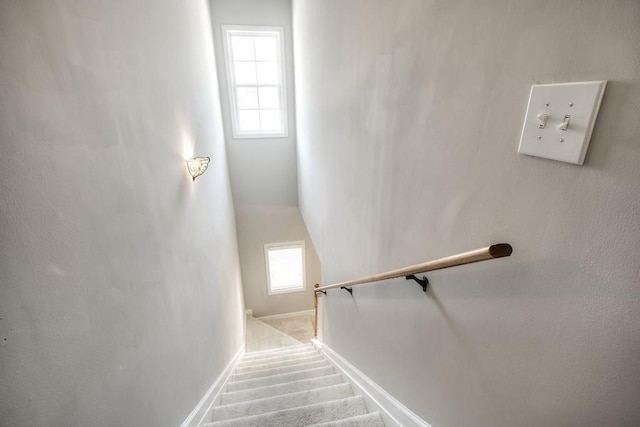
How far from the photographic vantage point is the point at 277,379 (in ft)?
8.20

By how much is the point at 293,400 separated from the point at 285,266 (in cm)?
367

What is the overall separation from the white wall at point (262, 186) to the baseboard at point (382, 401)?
125 inches

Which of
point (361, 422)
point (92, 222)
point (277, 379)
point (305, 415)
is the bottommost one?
point (277, 379)

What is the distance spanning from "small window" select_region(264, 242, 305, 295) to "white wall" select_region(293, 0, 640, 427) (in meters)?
3.97

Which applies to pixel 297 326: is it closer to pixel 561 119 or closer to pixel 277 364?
pixel 277 364

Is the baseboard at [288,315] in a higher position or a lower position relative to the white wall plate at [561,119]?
lower

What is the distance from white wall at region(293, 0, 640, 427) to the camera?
524 millimetres

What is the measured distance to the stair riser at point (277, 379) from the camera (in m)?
2.48

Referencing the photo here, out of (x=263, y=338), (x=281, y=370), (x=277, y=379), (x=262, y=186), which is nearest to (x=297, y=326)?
(x=263, y=338)

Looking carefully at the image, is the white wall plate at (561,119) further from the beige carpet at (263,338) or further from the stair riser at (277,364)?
the beige carpet at (263,338)

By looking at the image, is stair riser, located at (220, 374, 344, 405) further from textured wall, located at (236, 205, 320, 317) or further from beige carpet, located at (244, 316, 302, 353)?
textured wall, located at (236, 205, 320, 317)

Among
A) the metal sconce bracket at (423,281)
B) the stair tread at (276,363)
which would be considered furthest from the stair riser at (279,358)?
the metal sconce bracket at (423,281)

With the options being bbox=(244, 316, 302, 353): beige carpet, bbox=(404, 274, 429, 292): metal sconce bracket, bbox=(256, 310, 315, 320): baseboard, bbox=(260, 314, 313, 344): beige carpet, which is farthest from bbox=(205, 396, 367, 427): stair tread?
bbox=(256, 310, 315, 320): baseboard

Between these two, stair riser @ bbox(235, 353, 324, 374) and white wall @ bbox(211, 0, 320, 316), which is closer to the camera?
stair riser @ bbox(235, 353, 324, 374)
